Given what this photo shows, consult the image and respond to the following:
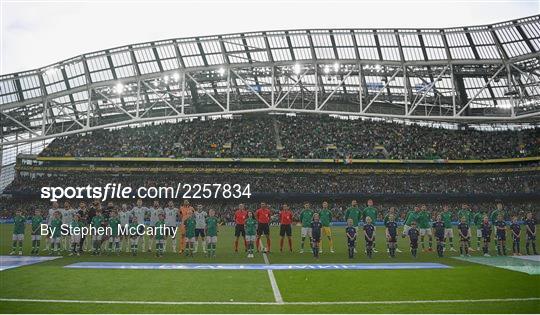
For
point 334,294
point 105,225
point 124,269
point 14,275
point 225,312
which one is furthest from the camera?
point 105,225

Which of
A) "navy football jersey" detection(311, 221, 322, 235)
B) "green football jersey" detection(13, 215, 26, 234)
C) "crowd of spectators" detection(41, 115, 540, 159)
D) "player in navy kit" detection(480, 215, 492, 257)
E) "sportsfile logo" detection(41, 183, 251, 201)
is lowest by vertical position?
"player in navy kit" detection(480, 215, 492, 257)

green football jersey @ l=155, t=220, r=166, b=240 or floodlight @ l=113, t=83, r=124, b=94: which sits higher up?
floodlight @ l=113, t=83, r=124, b=94

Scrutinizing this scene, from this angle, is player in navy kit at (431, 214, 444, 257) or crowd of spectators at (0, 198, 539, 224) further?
crowd of spectators at (0, 198, 539, 224)

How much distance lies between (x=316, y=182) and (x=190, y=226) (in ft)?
107

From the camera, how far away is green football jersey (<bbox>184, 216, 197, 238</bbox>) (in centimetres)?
1605

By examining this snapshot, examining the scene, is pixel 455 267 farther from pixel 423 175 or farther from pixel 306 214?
pixel 423 175

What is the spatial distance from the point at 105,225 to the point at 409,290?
467 inches

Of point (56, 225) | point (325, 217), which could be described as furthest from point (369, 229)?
point (56, 225)

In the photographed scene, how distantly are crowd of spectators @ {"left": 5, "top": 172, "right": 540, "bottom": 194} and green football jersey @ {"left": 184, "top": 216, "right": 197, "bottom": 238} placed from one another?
29823mm

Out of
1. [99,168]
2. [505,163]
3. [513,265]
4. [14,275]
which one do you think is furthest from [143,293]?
[505,163]

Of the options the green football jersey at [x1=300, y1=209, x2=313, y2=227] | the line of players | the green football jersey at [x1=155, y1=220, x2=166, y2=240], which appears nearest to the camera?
the green football jersey at [x1=155, y1=220, x2=166, y2=240]

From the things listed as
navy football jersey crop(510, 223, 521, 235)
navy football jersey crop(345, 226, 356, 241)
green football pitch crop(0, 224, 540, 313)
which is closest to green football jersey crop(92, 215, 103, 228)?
green football pitch crop(0, 224, 540, 313)

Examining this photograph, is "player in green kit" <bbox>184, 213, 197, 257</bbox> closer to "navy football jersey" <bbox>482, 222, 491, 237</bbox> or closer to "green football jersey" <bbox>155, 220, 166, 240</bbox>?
"green football jersey" <bbox>155, 220, 166, 240</bbox>

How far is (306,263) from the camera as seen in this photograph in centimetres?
1383
